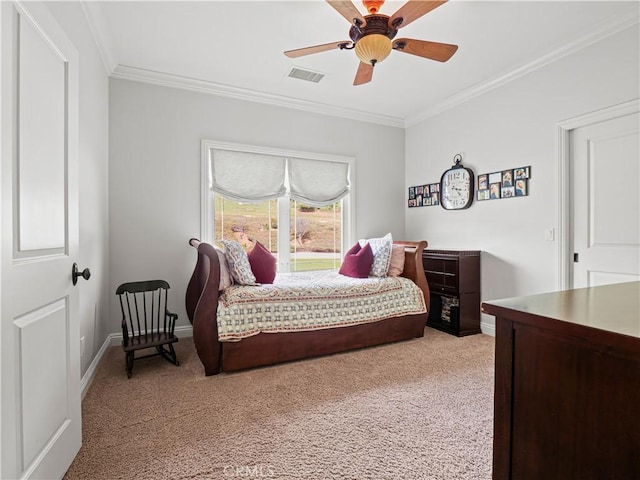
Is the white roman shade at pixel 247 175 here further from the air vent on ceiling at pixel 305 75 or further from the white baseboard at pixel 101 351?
the white baseboard at pixel 101 351

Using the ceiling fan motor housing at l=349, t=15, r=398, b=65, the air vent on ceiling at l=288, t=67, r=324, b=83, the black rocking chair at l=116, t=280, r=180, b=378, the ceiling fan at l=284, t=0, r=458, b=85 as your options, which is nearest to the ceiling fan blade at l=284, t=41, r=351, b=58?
the ceiling fan at l=284, t=0, r=458, b=85

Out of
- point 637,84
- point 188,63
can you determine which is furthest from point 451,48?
point 188,63

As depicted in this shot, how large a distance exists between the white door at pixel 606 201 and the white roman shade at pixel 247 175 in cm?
295

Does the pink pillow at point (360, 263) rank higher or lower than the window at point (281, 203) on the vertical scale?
lower

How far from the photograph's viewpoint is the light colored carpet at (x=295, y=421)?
58.0 inches

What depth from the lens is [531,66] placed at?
3.09m

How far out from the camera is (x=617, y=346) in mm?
713

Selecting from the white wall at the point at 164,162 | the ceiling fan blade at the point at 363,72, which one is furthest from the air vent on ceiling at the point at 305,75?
the ceiling fan blade at the point at 363,72

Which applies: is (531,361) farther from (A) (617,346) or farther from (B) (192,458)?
(B) (192,458)

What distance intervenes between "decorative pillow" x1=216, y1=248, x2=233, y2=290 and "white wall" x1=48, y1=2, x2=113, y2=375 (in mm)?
945

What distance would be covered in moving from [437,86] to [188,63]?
104 inches

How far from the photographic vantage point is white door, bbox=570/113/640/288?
249cm

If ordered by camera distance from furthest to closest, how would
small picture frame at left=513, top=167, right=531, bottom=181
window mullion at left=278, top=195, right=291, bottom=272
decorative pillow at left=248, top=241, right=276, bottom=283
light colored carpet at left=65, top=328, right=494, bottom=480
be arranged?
1. window mullion at left=278, top=195, right=291, bottom=272
2. small picture frame at left=513, top=167, right=531, bottom=181
3. decorative pillow at left=248, top=241, right=276, bottom=283
4. light colored carpet at left=65, top=328, right=494, bottom=480

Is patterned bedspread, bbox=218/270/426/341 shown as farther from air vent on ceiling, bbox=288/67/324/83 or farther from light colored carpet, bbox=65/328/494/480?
air vent on ceiling, bbox=288/67/324/83
